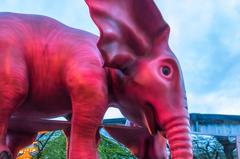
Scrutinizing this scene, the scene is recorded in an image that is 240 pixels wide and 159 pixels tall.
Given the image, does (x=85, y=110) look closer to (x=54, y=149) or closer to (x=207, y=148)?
(x=54, y=149)

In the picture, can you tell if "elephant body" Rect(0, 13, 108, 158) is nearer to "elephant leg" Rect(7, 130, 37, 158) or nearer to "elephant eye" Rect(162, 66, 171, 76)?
"elephant leg" Rect(7, 130, 37, 158)

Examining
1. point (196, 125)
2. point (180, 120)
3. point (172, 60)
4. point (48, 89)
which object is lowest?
point (180, 120)

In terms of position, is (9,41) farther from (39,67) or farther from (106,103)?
(106,103)

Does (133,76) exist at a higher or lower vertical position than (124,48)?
lower

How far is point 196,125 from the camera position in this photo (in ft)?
17.3

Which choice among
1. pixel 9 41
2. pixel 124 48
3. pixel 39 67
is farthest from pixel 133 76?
pixel 9 41

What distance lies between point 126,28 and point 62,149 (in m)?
3.78

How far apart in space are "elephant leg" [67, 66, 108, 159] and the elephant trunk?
248 mm

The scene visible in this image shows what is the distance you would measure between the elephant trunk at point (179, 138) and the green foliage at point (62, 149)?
3.53 m

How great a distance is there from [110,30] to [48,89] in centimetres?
32

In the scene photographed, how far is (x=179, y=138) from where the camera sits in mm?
1314

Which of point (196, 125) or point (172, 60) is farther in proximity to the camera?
point (196, 125)

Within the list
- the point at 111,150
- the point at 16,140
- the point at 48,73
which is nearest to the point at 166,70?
the point at 48,73

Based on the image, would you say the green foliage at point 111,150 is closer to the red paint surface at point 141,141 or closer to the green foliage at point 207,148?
the green foliage at point 207,148
